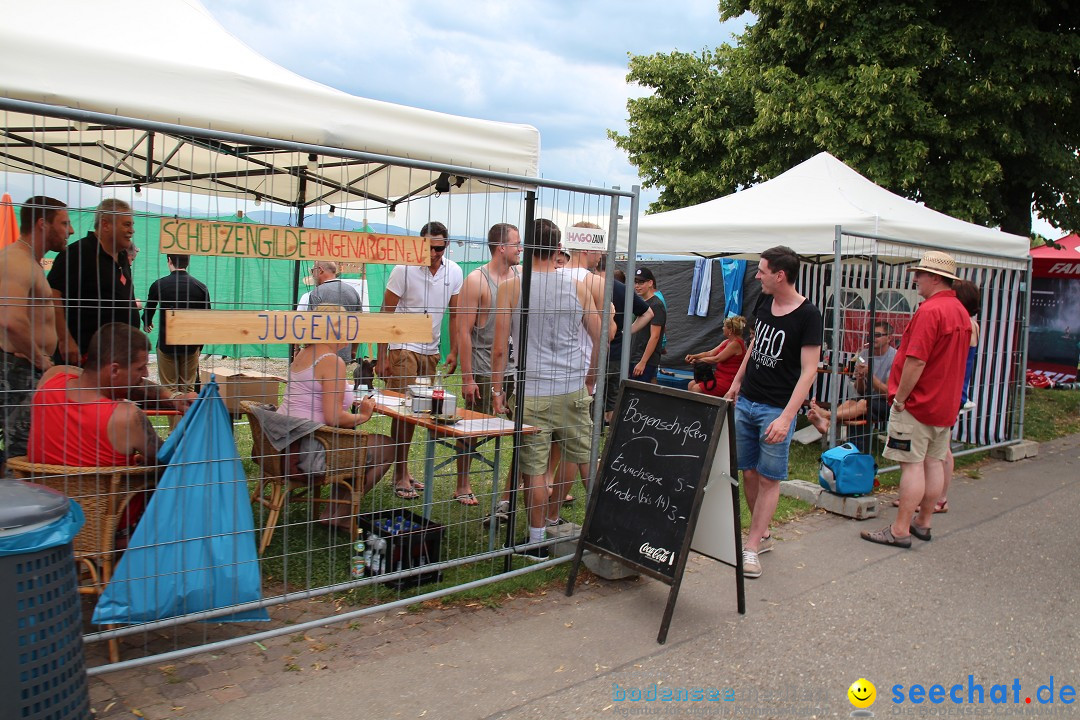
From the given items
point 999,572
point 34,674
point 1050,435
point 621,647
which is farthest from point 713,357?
point 34,674

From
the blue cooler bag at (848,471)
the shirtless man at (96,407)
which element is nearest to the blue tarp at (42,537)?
the shirtless man at (96,407)

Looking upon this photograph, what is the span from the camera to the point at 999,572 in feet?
16.9

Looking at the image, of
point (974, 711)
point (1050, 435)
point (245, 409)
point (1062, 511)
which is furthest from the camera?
point (1050, 435)

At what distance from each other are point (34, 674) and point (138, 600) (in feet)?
3.08

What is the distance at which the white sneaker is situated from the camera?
4.84 meters

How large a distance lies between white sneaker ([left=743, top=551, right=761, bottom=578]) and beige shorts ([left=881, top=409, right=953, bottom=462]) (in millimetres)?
1358

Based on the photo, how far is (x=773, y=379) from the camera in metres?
4.76

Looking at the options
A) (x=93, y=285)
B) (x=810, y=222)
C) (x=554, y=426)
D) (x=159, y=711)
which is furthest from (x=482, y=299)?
(x=810, y=222)

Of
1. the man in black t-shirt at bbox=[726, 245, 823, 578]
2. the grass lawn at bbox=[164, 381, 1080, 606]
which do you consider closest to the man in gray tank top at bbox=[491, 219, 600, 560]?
the grass lawn at bbox=[164, 381, 1080, 606]

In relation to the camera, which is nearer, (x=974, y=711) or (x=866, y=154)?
(x=974, y=711)

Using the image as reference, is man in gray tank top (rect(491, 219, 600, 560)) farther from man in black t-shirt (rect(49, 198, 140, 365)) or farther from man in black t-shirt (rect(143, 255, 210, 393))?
man in black t-shirt (rect(49, 198, 140, 365))

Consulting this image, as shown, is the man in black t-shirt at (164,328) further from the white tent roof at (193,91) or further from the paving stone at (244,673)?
the paving stone at (244,673)

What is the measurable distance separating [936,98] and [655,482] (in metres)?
11.1

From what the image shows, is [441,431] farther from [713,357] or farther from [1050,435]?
[1050,435]
